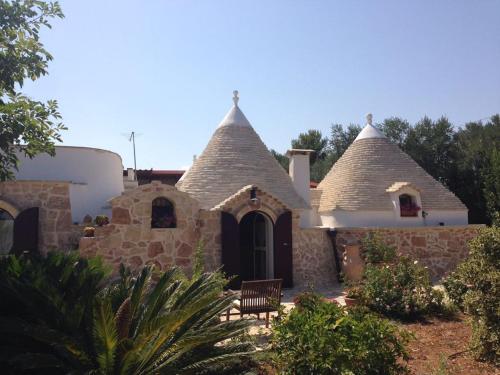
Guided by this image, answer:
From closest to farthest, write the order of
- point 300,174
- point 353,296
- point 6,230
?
point 353,296
point 6,230
point 300,174

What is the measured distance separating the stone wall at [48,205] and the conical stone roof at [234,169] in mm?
3780

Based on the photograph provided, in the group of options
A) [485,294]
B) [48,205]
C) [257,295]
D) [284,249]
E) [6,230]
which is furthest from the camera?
[284,249]

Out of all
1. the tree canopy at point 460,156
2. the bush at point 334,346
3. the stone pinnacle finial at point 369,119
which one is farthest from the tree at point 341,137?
the bush at point 334,346

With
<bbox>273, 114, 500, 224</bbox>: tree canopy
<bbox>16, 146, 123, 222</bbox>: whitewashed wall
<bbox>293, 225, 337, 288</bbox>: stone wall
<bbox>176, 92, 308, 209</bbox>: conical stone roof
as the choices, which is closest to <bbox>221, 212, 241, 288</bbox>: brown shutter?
<bbox>176, 92, 308, 209</bbox>: conical stone roof

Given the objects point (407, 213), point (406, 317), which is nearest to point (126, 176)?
point (407, 213)

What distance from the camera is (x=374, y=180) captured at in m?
15.1

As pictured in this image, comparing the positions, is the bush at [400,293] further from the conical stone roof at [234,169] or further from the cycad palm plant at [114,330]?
the conical stone roof at [234,169]

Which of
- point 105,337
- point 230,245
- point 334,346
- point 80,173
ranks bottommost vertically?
point 334,346

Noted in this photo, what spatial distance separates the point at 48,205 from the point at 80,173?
6.27 ft

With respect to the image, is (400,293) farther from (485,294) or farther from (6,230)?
(6,230)

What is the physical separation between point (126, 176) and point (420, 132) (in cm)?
1968

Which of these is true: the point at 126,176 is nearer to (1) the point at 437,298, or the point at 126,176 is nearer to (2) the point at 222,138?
(2) the point at 222,138

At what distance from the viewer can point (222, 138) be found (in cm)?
1482

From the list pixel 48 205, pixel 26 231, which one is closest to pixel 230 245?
pixel 48 205
